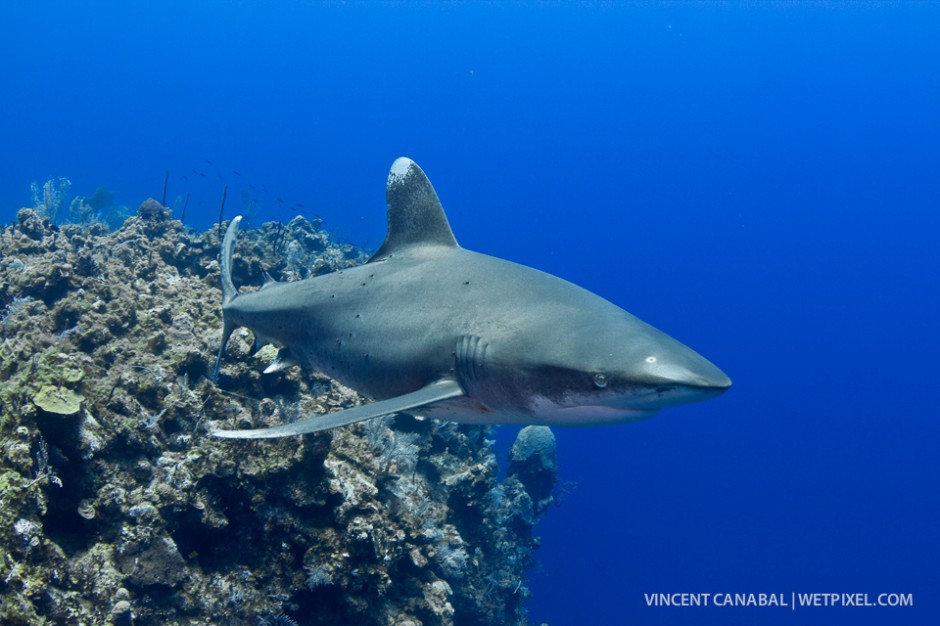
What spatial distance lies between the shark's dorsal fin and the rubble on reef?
6.28ft

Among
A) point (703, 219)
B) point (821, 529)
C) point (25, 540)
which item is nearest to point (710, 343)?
point (821, 529)

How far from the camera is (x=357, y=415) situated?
337 centimetres

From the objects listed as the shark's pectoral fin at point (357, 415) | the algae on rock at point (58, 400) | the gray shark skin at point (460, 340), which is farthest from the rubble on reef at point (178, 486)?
the shark's pectoral fin at point (357, 415)

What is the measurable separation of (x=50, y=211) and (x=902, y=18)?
7074 inches

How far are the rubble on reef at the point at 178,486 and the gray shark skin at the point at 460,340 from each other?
1080mm

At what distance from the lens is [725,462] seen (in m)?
77.3

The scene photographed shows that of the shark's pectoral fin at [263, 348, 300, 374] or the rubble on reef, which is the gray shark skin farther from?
the rubble on reef

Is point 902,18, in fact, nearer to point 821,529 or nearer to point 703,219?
point 703,219

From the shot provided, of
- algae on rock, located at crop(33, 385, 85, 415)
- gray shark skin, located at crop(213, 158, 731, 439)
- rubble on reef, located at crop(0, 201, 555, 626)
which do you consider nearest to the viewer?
gray shark skin, located at crop(213, 158, 731, 439)

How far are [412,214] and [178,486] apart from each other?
2971 mm

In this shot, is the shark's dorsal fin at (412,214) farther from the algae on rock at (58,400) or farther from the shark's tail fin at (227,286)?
the algae on rock at (58,400)

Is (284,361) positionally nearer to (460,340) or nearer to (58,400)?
(58,400)

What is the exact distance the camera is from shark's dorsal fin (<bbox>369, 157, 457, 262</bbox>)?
16.3 feet

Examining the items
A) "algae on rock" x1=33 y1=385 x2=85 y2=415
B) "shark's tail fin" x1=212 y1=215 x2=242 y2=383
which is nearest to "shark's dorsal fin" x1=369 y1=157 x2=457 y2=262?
"shark's tail fin" x1=212 y1=215 x2=242 y2=383
